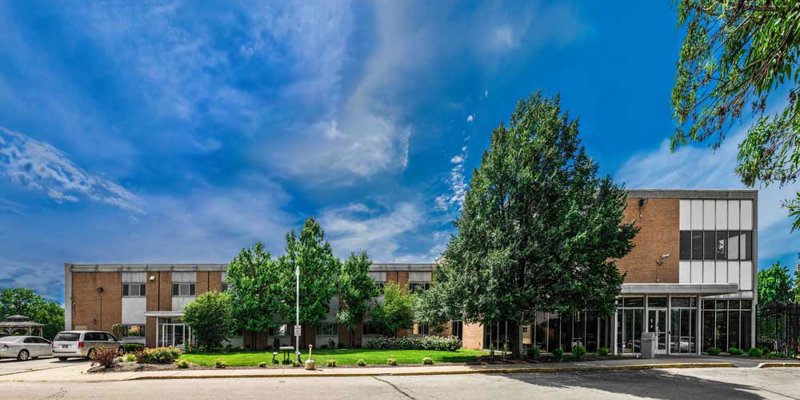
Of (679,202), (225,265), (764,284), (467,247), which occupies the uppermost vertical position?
(679,202)

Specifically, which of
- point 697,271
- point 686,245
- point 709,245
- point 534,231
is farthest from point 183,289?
point 709,245

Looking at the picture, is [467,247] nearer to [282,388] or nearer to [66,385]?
[282,388]

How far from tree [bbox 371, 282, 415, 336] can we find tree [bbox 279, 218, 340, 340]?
356 centimetres

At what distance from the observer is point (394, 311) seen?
93.9 feet

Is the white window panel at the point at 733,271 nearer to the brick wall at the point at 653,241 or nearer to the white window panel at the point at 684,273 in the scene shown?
the white window panel at the point at 684,273

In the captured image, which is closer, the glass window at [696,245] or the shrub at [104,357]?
the shrub at [104,357]

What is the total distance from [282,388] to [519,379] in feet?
27.1

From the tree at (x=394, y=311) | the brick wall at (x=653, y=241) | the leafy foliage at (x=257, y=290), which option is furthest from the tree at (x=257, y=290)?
the brick wall at (x=653, y=241)

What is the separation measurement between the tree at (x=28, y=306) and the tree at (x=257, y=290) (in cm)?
4675

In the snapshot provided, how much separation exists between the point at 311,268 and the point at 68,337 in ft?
44.4

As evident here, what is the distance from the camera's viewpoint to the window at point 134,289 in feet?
107

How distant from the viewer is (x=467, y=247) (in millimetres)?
18844

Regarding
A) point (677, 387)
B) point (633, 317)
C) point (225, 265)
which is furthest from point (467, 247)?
point (225, 265)

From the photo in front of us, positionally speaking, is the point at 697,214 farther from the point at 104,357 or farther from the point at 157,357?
the point at 104,357
